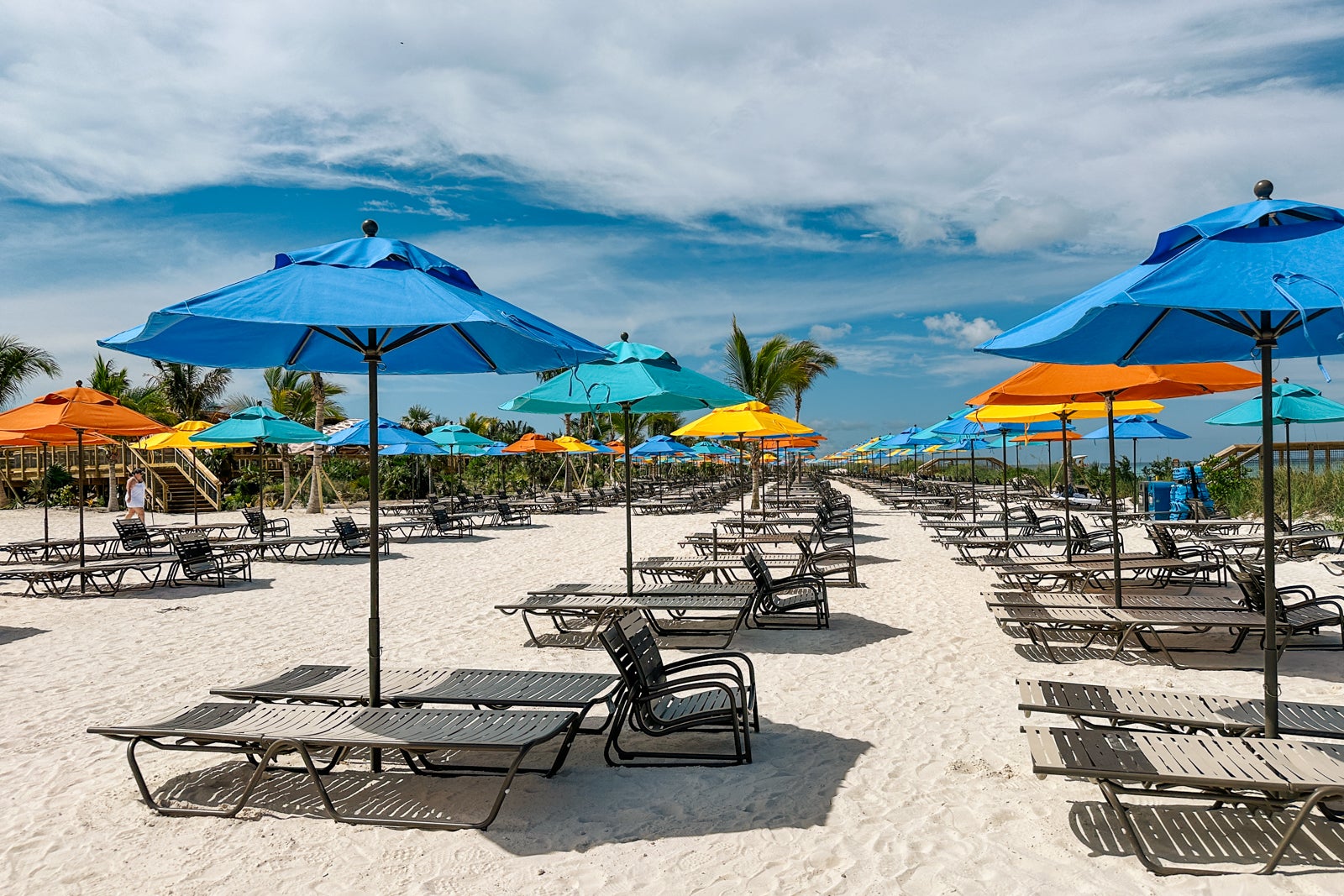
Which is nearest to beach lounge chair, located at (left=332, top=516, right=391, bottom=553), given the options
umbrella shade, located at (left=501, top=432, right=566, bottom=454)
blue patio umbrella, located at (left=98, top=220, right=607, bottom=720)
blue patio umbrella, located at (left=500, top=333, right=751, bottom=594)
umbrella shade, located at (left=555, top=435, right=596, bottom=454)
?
blue patio umbrella, located at (left=500, top=333, right=751, bottom=594)

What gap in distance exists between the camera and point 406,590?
11.0 meters

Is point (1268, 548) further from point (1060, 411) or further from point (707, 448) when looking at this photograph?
point (707, 448)

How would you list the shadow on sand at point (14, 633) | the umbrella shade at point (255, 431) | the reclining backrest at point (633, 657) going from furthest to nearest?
the umbrella shade at point (255, 431) → the shadow on sand at point (14, 633) → the reclining backrest at point (633, 657)

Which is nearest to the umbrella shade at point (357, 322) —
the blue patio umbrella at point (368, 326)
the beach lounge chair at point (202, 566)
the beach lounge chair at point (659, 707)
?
the blue patio umbrella at point (368, 326)

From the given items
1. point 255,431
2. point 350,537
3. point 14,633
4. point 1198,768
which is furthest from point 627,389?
point 255,431

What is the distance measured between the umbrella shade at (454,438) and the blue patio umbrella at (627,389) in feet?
49.3

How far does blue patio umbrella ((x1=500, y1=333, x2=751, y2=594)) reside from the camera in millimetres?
7137

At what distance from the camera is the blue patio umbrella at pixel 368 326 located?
3.64 meters

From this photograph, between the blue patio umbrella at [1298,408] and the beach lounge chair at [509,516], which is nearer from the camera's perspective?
the blue patio umbrella at [1298,408]

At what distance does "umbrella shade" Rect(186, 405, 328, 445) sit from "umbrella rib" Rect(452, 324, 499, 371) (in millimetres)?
11024

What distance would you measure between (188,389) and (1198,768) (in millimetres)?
38184

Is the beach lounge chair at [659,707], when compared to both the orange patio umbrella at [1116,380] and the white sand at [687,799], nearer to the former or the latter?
the white sand at [687,799]

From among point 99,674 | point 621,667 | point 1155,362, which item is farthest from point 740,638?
point 99,674

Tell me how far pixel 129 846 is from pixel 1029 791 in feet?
12.9
